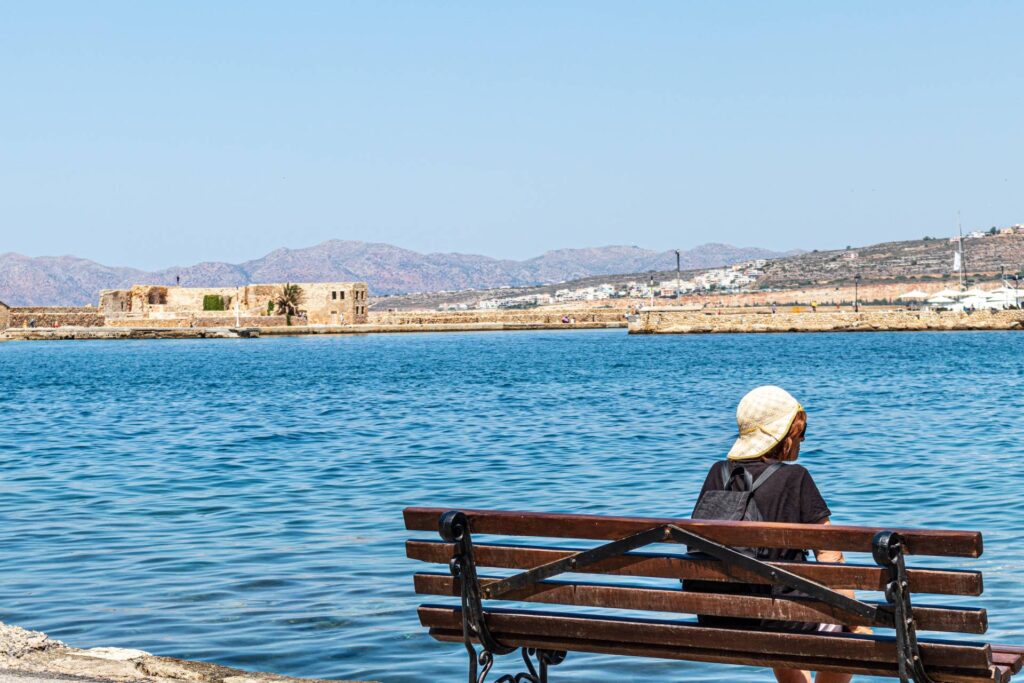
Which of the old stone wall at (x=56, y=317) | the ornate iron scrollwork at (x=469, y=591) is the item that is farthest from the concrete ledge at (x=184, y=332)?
the ornate iron scrollwork at (x=469, y=591)

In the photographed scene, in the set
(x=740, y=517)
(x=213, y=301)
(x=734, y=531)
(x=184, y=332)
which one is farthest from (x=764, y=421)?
(x=213, y=301)

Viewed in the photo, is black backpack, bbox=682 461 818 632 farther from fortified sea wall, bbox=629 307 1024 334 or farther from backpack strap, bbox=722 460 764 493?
fortified sea wall, bbox=629 307 1024 334

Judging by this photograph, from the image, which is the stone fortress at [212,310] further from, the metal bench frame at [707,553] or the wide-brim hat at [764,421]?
the wide-brim hat at [764,421]

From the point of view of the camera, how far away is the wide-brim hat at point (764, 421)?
4.39m

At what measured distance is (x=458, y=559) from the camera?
463 cm

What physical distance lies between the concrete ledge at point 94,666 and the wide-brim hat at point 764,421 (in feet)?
7.63

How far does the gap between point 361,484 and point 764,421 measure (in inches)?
424

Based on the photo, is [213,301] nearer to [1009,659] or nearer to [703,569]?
[703,569]

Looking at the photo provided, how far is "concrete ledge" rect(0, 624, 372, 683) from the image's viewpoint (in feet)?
17.8

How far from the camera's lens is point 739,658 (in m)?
4.37

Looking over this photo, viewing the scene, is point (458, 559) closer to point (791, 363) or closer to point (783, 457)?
point (783, 457)

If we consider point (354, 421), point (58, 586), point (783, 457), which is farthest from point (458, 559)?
point (354, 421)

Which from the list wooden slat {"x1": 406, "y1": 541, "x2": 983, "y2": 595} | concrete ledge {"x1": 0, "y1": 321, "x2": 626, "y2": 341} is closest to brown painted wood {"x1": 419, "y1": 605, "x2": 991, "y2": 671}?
wooden slat {"x1": 406, "y1": 541, "x2": 983, "y2": 595}

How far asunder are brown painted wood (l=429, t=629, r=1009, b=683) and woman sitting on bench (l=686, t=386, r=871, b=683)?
0.34 ft
